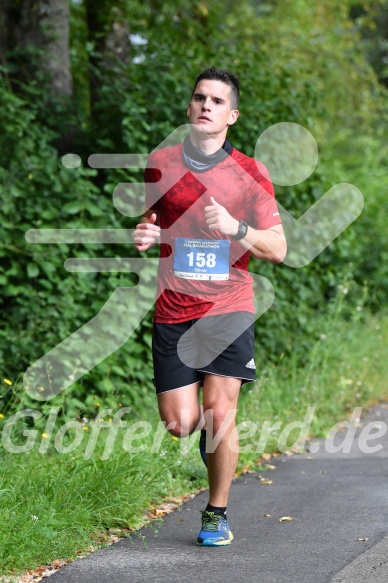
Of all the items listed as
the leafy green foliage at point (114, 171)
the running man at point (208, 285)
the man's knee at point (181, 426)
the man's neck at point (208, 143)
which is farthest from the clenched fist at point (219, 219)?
the leafy green foliage at point (114, 171)

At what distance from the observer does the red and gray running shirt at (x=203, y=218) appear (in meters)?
5.31

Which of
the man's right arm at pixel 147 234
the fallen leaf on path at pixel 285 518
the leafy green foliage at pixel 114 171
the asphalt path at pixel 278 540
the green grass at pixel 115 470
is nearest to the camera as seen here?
Result: the asphalt path at pixel 278 540

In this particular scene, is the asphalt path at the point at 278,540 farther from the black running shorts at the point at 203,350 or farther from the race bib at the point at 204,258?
the race bib at the point at 204,258

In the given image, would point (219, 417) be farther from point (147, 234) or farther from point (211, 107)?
point (211, 107)

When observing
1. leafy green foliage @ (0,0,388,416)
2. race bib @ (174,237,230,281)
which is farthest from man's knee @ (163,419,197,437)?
leafy green foliage @ (0,0,388,416)

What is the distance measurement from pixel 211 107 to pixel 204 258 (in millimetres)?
794

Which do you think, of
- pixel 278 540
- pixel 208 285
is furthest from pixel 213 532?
pixel 208 285

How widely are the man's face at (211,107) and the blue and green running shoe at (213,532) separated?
6.54ft

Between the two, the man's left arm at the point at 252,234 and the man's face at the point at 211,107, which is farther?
the man's face at the point at 211,107

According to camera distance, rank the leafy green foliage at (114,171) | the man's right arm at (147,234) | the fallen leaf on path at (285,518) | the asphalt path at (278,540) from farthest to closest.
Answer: the leafy green foliage at (114,171), the fallen leaf on path at (285,518), the man's right arm at (147,234), the asphalt path at (278,540)

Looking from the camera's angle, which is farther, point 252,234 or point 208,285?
point 208,285

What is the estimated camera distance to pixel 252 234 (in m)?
5.05

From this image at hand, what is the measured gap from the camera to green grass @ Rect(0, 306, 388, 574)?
4.98 metres

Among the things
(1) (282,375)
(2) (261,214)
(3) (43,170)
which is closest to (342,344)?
(1) (282,375)
